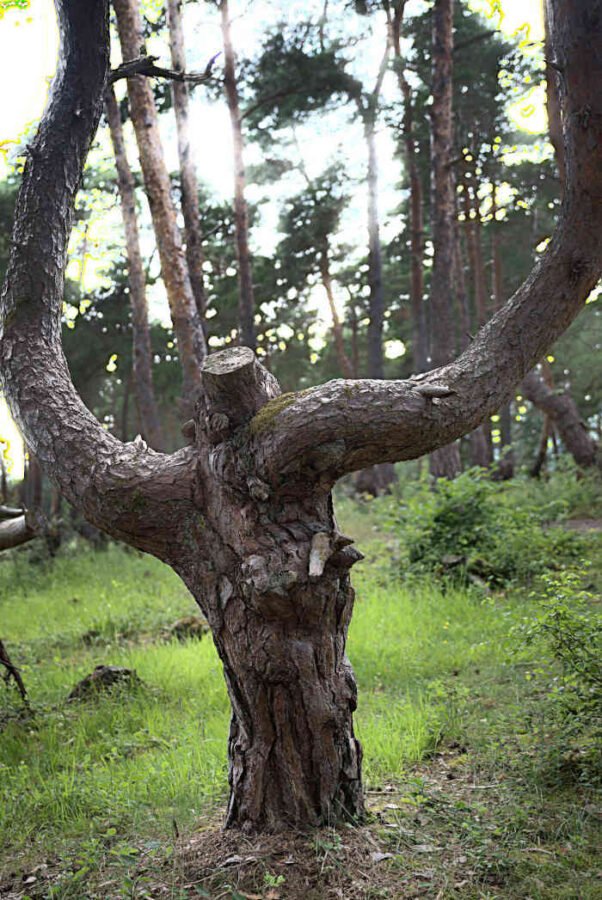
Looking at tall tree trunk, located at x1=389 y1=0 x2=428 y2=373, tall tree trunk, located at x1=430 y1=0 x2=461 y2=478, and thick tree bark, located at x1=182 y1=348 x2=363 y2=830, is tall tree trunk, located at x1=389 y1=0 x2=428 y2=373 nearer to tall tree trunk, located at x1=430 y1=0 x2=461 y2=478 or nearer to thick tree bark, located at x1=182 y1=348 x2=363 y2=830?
tall tree trunk, located at x1=430 y1=0 x2=461 y2=478

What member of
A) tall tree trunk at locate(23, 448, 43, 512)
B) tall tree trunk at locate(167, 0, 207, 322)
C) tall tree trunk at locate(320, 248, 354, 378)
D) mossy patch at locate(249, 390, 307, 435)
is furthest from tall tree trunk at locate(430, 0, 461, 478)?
tall tree trunk at locate(320, 248, 354, 378)

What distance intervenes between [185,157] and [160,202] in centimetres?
281

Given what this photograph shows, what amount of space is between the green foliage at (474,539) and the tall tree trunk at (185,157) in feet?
21.9

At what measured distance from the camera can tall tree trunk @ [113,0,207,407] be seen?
432 inches

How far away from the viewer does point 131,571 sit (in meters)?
12.3

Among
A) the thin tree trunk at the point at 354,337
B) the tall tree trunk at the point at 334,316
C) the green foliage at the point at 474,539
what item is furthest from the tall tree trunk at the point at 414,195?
the green foliage at the point at 474,539

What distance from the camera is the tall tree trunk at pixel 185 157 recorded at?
12.7m

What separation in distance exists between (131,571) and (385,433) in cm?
972

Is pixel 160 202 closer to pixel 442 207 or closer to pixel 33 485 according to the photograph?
pixel 442 207

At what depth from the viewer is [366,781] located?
432 centimetres

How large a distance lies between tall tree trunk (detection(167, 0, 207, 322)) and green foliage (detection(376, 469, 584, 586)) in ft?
21.9

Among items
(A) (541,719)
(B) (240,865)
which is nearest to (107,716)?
(B) (240,865)

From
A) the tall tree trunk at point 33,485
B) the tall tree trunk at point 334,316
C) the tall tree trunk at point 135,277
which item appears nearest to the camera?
the tall tree trunk at point 135,277

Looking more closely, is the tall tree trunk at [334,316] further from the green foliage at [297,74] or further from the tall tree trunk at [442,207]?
the tall tree trunk at [442,207]
